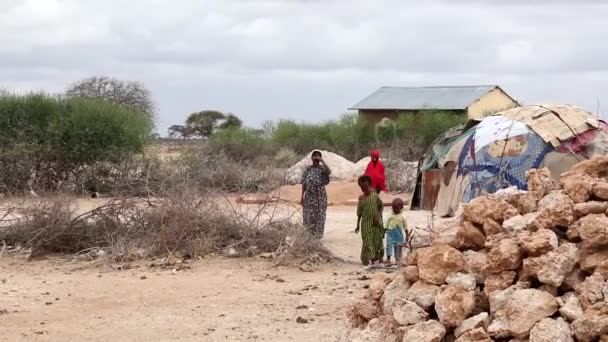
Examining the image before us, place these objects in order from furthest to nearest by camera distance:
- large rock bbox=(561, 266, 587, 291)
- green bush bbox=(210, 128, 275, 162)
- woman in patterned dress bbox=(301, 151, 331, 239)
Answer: green bush bbox=(210, 128, 275, 162) → woman in patterned dress bbox=(301, 151, 331, 239) → large rock bbox=(561, 266, 587, 291)

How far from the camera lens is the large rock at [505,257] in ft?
16.4

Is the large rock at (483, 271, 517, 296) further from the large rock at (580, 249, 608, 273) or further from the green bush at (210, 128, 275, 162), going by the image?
the green bush at (210, 128, 275, 162)

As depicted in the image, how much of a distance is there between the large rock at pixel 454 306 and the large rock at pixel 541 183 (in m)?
0.91

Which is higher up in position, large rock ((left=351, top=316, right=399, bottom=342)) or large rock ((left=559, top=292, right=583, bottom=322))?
large rock ((left=559, top=292, right=583, bottom=322))

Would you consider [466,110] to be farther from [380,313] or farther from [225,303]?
[380,313]

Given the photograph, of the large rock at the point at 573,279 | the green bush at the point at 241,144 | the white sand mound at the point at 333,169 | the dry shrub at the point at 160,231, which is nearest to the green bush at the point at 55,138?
the white sand mound at the point at 333,169

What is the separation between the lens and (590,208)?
5.09 meters

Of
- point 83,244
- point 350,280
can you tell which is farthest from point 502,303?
Answer: point 83,244

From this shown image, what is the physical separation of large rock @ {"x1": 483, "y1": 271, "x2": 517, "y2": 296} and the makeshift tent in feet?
28.3

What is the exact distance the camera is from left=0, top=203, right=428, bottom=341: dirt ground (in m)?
7.48

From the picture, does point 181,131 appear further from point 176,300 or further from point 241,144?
point 176,300

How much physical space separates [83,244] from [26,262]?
2.41 feet

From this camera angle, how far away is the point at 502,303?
485cm

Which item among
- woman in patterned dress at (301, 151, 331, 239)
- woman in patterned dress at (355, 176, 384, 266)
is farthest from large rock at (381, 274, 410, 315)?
woman in patterned dress at (301, 151, 331, 239)
